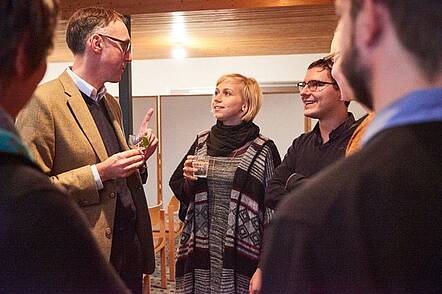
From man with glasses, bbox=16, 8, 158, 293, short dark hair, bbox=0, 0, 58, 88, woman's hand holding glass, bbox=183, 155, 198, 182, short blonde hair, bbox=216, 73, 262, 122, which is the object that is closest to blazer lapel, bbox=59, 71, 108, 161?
man with glasses, bbox=16, 8, 158, 293

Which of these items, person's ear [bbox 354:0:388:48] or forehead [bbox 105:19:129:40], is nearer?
person's ear [bbox 354:0:388:48]

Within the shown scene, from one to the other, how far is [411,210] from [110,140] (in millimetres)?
1536

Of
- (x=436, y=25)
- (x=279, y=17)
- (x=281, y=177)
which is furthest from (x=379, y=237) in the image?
(x=279, y=17)

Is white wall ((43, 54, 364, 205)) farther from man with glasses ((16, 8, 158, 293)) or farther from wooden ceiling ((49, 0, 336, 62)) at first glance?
man with glasses ((16, 8, 158, 293))

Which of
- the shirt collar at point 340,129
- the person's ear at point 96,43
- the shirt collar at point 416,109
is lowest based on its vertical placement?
the shirt collar at point 416,109

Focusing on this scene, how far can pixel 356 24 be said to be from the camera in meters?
0.68

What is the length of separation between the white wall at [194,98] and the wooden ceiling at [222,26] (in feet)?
0.64

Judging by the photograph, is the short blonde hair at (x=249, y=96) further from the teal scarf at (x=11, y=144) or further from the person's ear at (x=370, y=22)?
the teal scarf at (x=11, y=144)

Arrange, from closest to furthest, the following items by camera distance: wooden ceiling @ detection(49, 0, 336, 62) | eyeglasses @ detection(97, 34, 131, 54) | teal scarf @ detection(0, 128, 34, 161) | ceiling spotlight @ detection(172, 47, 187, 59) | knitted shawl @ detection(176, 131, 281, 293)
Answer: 1. teal scarf @ detection(0, 128, 34, 161)
2. eyeglasses @ detection(97, 34, 131, 54)
3. knitted shawl @ detection(176, 131, 281, 293)
4. wooden ceiling @ detection(49, 0, 336, 62)
5. ceiling spotlight @ detection(172, 47, 187, 59)

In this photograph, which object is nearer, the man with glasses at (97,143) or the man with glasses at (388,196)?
the man with glasses at (388,196)

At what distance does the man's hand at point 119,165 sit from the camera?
182 centimetres

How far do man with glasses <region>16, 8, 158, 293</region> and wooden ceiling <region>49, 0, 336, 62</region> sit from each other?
48 centimetres

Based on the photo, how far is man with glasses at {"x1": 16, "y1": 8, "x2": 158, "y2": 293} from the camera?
5.82 feet

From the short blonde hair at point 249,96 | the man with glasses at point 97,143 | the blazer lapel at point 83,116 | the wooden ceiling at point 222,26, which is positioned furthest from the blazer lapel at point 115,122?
the short blonde hair at point 249,96
